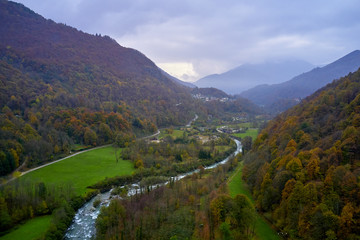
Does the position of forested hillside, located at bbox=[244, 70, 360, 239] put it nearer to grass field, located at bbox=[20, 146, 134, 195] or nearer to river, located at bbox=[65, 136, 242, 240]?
river, located at bbox=[65, 136, 242, 240]

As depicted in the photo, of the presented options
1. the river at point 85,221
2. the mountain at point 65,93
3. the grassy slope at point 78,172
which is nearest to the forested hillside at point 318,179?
the river at point 85,221

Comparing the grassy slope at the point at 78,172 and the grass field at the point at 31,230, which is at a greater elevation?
the grassy slope at the point at 78,172

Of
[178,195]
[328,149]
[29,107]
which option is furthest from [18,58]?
[328,149]

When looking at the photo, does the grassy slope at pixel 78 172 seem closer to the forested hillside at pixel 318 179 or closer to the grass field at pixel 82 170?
the grass field at pixel 82 170

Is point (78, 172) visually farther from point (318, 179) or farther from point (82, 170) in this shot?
point (318, 179)

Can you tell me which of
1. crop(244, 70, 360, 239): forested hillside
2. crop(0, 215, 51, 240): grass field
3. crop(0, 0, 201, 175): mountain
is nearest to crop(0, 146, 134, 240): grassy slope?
crop(0, 215, 51, 240): grass field

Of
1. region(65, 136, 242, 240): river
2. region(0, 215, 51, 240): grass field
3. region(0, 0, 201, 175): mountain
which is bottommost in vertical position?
region(65, 136, 242, 240): river
